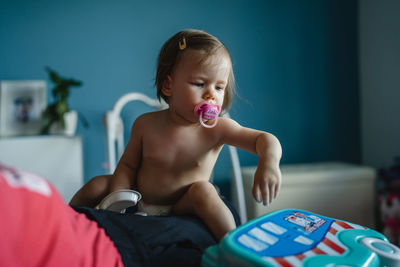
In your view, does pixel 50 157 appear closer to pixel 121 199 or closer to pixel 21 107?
pixel 21 107

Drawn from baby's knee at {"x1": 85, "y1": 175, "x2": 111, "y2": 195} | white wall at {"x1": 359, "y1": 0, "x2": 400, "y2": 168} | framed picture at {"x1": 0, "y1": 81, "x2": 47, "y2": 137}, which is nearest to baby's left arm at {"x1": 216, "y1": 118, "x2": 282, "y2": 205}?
baby's knee at {"x1": 85, "y1": 175, "x2": 111, "y2": 195}

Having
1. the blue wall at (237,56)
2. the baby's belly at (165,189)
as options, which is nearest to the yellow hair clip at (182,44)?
the baby's belly at (165,189)

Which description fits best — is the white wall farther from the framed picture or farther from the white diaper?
the framed picture

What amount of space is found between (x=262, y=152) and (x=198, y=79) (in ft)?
0.59

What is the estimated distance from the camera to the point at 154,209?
0.63 meters

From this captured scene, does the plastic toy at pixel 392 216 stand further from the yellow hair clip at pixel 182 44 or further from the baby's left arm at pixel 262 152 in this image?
the yellow hair clip at pixel 182 44

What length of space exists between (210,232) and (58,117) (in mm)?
1220

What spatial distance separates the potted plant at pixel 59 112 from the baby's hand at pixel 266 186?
48.4 inches

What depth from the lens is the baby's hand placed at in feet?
1.48

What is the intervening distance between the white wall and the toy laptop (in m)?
1.58

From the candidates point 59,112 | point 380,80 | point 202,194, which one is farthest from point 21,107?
point 380,80

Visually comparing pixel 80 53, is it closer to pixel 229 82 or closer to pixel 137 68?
pixel 137 68

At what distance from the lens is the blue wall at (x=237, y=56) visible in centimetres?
163

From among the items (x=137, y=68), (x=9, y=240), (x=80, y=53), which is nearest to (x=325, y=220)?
(x=9, y=240)
